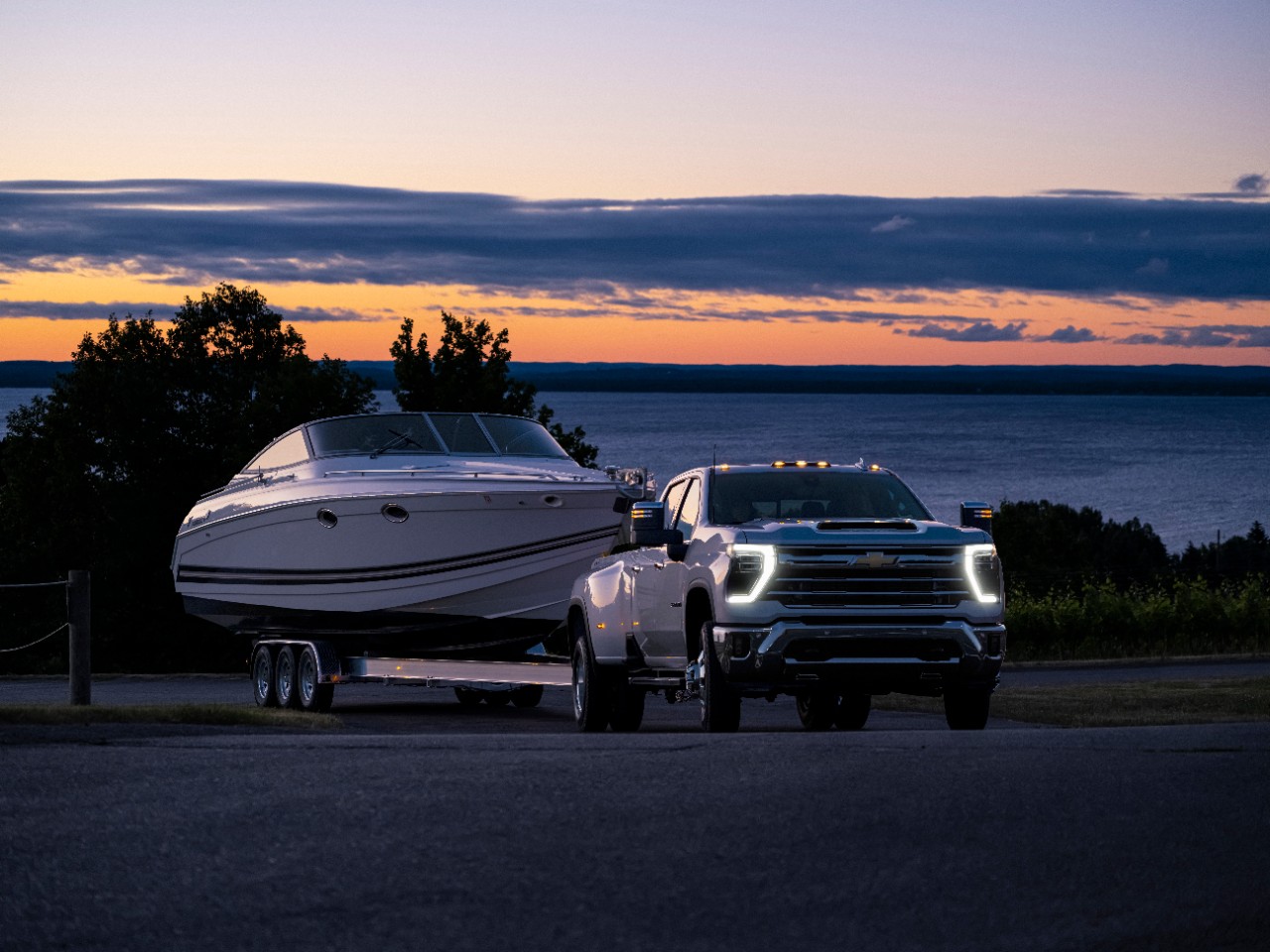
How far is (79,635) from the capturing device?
60.3ft

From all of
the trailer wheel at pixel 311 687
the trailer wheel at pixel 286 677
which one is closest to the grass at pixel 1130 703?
the trailer wheel at pixel 311 687

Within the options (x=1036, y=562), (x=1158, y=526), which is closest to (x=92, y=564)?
(x=1036, y=562)

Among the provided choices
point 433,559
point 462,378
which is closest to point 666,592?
point 433,559

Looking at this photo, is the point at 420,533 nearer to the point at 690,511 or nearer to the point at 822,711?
the point at 822,711

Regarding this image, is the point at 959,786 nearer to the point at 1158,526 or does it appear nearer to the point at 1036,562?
the point at 1036,562

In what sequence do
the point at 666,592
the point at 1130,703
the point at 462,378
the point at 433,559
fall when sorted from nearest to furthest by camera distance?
the point at 666,592, the point at 433,559, the point at 1130,703, the point at 462,378

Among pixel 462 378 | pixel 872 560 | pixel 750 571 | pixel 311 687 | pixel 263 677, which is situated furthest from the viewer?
pixel 462 378

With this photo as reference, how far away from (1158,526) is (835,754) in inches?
5185

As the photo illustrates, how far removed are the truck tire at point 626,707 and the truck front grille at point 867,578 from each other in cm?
319

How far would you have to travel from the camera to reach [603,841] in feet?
25.7

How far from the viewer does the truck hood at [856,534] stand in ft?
Result: 45.3

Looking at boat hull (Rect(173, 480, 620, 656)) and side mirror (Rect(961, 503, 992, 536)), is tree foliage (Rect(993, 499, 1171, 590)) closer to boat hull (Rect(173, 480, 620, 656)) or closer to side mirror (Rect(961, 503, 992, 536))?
boat hull (Rect(173, 480, 620, 656))

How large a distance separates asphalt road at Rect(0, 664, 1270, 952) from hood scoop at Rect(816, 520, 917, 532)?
3.00 meters

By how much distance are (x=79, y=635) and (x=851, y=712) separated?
24.7ft
